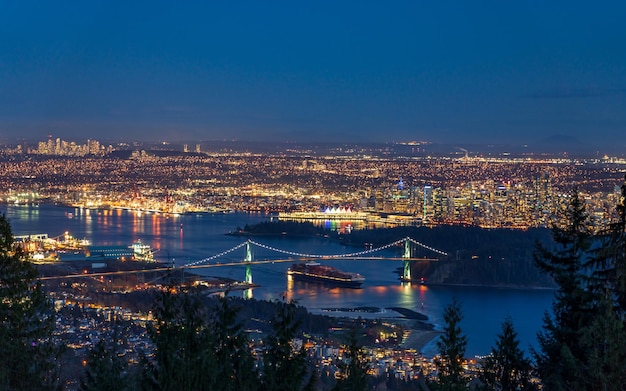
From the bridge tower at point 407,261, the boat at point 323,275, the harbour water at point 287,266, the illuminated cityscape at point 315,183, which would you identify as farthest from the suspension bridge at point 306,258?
the illuminated cityscape at point 315,183

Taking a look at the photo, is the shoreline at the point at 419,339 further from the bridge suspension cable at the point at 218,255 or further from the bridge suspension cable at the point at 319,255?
the bridge suspension cable at the point at 319,255

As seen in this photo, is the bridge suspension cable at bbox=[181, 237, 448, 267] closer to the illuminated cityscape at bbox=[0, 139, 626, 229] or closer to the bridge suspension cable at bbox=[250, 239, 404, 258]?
the bridge suspension cable at bbox=[250, 239, 404, 258]

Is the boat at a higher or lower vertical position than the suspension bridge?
lower

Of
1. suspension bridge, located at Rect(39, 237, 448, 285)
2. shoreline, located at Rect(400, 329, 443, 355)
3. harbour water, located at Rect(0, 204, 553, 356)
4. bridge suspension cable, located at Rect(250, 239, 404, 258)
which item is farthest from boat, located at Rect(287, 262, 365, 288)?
shoreline, located at Rect(400, 329, 443, 355)

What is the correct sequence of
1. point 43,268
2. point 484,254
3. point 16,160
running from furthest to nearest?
point 16,160
point 484,254
point 43,268

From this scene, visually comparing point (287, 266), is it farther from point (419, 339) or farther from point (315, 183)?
point (315, 183)

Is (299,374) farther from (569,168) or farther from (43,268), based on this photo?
(569,168)

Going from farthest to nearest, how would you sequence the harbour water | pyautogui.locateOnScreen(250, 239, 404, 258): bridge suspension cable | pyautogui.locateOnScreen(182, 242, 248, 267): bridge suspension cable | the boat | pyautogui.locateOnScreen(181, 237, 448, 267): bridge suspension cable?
1. pyautogui.locateOnScreen(250, 239, 404, 258): bridge suspension cable
2. pyautogui.locateOnScreen(181, 237, 448, 267): bridge suspension cable
3. pyautogui.locateOnScreen(182, 242, 248, 267): bridge suspension cable
4. the boat
5. the harbour water

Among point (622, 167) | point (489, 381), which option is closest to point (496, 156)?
point (622, 167)
